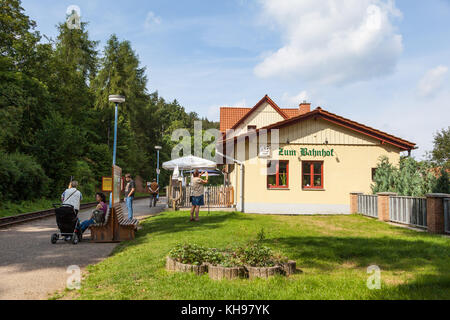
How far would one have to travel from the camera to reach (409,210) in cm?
1300

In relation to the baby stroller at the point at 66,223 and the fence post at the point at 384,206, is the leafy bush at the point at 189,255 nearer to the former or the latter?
the baby stroller at the point at 66,223

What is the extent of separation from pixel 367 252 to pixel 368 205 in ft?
30.4

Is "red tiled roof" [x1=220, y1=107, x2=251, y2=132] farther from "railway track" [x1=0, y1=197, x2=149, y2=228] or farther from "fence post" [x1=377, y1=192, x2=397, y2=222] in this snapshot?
"fence post" [x1=377, y1=192, x2=397, y2=222]

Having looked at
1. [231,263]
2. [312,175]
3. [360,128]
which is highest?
[360,128]

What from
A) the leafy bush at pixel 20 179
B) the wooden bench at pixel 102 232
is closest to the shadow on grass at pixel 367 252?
the wooden bench at pixel 102 232

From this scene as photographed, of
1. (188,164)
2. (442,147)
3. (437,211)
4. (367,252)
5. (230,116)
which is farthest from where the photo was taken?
(442,147)

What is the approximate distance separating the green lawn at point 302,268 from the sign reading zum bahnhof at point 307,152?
743cm

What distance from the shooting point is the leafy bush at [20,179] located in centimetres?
2017

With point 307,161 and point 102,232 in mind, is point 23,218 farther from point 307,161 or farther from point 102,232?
point 307,161

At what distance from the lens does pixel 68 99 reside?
38656mm

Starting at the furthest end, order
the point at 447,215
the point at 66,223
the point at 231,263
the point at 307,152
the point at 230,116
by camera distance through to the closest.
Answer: the point at 230,116 → the point at 307,152 → the point at 447,215 → the point at 66,223 → the point at 231,263

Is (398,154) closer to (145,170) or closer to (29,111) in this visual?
(29,111)

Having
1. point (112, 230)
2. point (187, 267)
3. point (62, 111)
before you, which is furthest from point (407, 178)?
point (62, 111)

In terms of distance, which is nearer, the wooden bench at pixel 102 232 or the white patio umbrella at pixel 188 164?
the wooden bench at pixel 102 232
